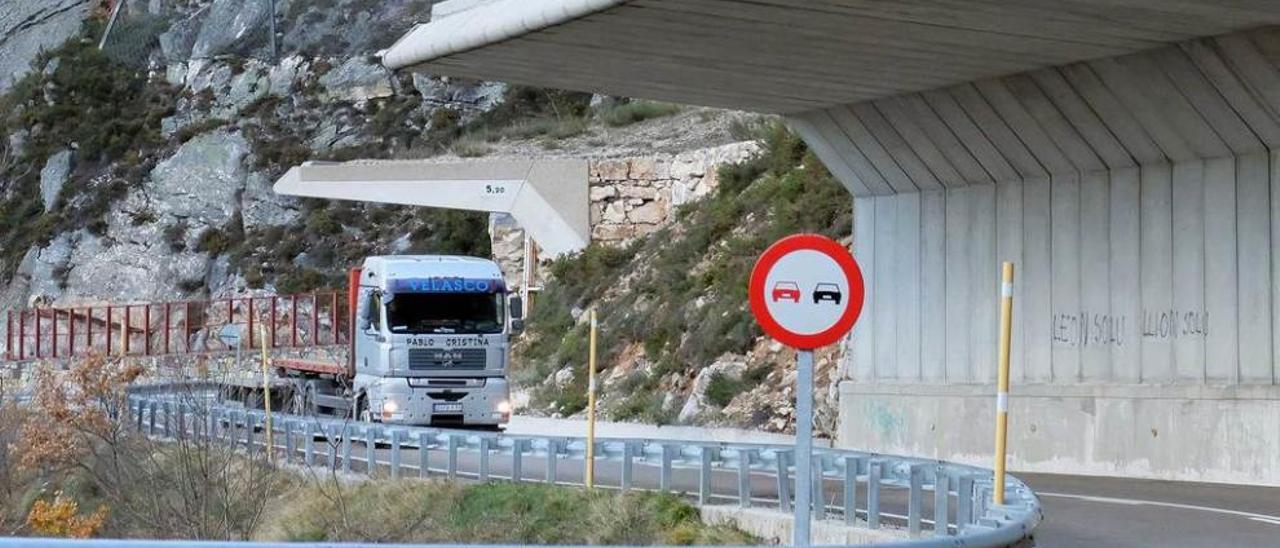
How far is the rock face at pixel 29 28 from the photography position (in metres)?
95.9

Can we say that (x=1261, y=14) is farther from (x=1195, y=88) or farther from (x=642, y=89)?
(x=642, y=89)

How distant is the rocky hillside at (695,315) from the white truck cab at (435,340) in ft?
15.5

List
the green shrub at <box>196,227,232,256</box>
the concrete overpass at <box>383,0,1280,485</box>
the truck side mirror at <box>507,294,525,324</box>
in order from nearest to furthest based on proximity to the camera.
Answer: the concrete overpass at <box>383,0,1280,485</box> < the truck side mirror at <box>507,294,525,324</box> < the green shrub at <box>196,227,232,256</box>

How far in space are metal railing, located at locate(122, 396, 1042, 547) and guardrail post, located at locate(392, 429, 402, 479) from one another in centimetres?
1

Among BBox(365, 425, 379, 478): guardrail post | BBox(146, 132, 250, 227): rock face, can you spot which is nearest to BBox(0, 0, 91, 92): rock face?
BBox(146, 132, 250, 227): rock face

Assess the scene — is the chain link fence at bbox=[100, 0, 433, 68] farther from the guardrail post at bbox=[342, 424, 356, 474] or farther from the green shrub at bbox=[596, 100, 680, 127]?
the guardrail post at bbox=[342, 424, 356, 474]

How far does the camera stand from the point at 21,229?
264ft

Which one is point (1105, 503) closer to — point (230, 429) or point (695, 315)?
point (230, 429)

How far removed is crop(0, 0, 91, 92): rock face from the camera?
3777 inches

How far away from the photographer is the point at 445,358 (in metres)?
Answer: 30.7

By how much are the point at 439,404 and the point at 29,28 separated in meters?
73.3

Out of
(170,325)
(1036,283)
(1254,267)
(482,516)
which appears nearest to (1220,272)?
(1254,267)

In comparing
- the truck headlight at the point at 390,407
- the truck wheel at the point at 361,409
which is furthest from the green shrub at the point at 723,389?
the truck headlight at the point at 390,407

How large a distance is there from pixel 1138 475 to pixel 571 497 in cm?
724
